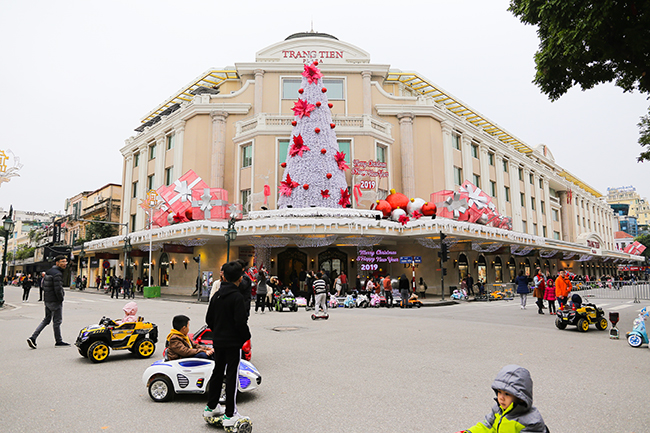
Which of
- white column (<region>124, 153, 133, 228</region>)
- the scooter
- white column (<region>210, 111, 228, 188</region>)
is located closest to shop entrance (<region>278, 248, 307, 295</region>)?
white column (<region>210, 111, 228, 188</region>)

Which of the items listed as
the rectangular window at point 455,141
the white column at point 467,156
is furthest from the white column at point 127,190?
the white column at point 467,156

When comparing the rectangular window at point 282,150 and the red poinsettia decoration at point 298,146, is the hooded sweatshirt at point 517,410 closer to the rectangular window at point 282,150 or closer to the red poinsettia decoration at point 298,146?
the red poinsettia decoration at point 298,146

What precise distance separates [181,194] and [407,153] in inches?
701

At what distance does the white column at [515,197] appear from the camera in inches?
1796

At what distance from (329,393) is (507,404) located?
10.5 feet

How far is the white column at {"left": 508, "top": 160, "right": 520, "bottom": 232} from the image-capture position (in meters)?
45.6

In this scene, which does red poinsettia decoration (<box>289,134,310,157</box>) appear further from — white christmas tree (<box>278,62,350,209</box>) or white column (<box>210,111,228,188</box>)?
white column (<box>210,111,228,188</box>)

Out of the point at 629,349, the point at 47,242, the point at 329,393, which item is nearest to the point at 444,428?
the point at 329,393

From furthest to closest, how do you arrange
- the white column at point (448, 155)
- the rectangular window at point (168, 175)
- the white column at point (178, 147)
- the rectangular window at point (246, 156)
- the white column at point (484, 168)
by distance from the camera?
the white column at point (484, 168) < the rectangular window at point (168, 175) < the white column at point (178, 147) < the white column at point (448, 155) < the rectangular window at point (246, 156)

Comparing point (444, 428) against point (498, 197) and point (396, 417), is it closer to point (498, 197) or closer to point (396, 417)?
point (396, 417)

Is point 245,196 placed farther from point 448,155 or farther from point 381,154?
point 448,155

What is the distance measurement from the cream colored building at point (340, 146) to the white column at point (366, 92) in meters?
0.09

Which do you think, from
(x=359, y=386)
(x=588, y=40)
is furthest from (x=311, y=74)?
(x=359, y=386)

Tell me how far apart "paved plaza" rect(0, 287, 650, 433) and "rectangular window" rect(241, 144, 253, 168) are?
77.3 feet
